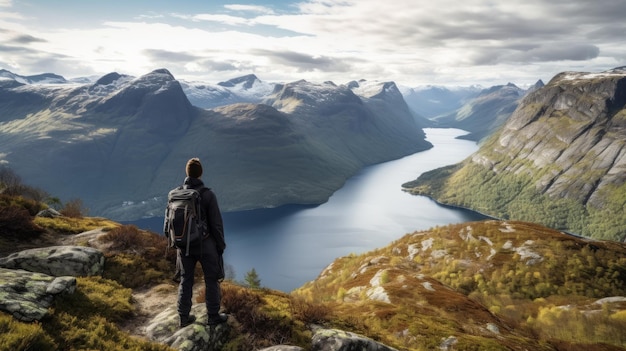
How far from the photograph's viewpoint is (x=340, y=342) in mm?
12914

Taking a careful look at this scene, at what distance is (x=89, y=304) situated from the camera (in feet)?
42.8

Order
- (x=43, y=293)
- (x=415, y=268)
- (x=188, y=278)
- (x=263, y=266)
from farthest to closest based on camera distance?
(x=263, y=266)
(x=415, y=268)
(x=188, y=278)
(x=43, y=293)

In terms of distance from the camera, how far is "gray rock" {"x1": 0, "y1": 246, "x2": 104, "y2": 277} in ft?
51.4

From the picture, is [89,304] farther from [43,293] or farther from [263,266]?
[263,266]

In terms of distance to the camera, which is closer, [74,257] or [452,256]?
[74,257]

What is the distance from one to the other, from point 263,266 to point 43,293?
183 m

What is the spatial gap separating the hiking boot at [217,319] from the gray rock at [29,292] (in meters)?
4.94

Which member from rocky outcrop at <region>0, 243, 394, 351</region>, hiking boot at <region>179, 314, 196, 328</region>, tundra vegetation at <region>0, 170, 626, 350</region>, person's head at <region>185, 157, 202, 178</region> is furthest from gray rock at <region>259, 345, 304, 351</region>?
person's head at <region>185, 157, 202, 178</region>

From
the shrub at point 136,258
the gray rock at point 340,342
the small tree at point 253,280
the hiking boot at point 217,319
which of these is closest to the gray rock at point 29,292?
the hiking boot at point 217,319

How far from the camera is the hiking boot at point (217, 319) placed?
494 inches

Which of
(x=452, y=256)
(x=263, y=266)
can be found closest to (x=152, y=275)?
(x=452, y=256)

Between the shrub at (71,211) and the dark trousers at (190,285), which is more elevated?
the dark trousers at (190,285)

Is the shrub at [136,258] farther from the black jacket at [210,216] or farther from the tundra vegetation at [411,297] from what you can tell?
the black jacket at [210,216]

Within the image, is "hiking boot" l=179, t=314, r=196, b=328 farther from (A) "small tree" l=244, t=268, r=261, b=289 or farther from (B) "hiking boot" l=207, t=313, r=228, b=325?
(A) "small tree" l=244, t=268, r=261, b=289
